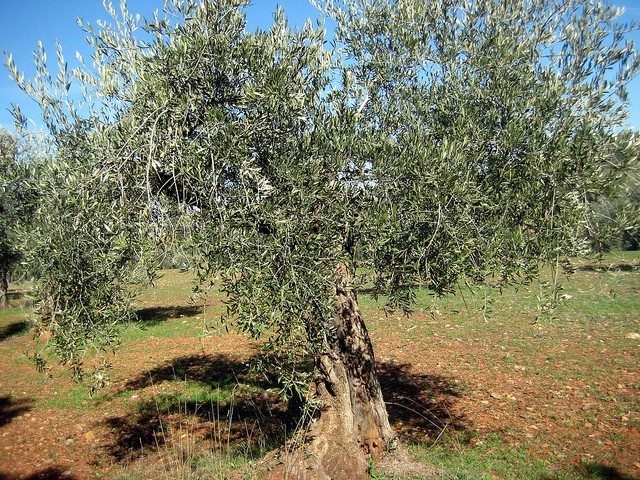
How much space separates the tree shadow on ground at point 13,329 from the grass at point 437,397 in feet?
6.28

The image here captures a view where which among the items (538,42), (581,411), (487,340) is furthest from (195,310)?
(538,42)

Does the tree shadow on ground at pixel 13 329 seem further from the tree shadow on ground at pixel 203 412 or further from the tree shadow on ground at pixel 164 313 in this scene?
the tree shadow on ground at pixel 203 412

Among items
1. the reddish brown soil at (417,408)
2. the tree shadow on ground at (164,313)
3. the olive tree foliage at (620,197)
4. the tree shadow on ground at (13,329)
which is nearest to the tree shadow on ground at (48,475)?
the reddish brown soil at (417,408)

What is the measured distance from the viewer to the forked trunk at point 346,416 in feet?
27.1

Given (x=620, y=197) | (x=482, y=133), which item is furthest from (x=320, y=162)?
(x=620, y=197)

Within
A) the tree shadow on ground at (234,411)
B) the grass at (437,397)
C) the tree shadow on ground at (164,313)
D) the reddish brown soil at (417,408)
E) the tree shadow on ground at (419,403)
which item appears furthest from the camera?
the tree shadow on ground at (164,313)

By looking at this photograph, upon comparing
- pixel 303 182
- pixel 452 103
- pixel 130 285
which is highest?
pixel 452 103

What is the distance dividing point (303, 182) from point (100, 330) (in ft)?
11.3

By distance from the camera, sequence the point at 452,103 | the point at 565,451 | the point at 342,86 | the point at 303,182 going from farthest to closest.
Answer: the point at 565,451, the point at 342,86, the point at 452,103, the point at 303,182

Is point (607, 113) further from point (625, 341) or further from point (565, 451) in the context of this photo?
point (625, 341)

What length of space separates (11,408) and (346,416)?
10753 mm

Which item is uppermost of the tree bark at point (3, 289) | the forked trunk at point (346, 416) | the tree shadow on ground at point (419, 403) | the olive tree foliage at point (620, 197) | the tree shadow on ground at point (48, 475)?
the olive tree foliage at point (620, 197)

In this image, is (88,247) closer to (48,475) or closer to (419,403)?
(48,475)

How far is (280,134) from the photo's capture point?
6.95 metres
